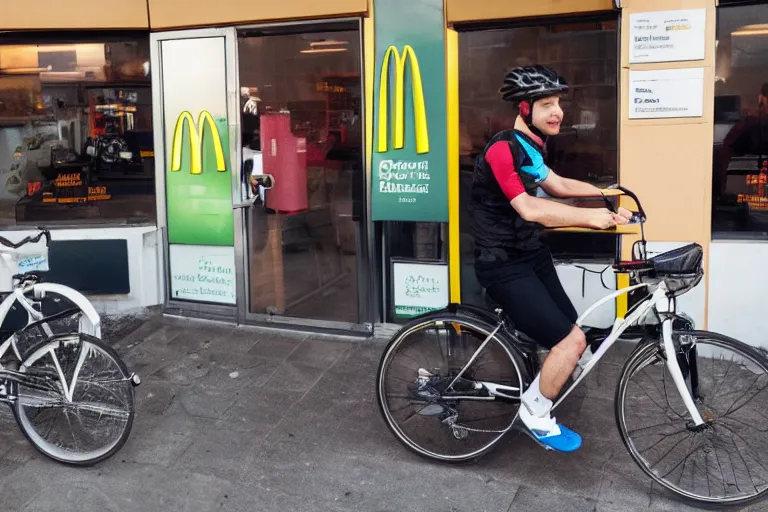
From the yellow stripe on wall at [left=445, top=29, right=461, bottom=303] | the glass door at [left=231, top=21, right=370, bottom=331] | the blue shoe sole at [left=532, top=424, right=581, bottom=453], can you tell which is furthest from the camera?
the glass door at [left=231, top=21, right=370, bottom=331]

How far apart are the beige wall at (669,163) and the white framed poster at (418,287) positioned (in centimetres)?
154

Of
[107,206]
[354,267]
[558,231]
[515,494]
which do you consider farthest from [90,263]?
[515,494]

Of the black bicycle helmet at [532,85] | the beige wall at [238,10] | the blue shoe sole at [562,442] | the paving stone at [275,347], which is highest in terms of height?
the beige wall at [238,10]

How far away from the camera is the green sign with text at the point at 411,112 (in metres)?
5.92

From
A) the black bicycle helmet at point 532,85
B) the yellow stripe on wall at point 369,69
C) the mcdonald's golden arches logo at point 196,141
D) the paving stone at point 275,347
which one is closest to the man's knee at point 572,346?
the black bicycle helmet at point 532,85

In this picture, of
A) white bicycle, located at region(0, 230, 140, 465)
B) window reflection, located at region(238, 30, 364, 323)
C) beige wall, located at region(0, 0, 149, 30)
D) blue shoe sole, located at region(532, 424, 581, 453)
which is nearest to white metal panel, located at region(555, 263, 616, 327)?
window reflection, located at region(238, 30, 364, 323)

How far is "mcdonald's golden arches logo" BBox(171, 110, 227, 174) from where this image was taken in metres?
6.73

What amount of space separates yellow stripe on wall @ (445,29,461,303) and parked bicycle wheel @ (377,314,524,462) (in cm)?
197

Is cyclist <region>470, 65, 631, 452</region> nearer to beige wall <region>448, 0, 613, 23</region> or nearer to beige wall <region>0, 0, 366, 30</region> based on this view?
beige wall <region>448, 0, 613, 23</region>

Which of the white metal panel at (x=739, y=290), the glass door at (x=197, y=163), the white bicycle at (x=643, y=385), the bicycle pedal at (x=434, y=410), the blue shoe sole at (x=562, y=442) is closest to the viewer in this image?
the white bicycle at (x=643, y=385)

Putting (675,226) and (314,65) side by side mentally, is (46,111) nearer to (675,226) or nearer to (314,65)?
(314,65)

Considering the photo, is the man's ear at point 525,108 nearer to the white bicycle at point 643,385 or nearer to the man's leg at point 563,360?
the white bicycle at point 643,385

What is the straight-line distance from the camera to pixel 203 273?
695 centimetres

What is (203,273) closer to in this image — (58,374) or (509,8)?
(58,374)
